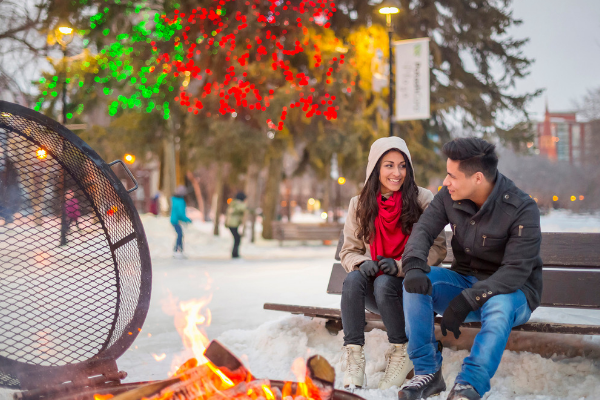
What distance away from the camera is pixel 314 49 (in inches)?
558

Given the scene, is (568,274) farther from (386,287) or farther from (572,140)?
(572,140)

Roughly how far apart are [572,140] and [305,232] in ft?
25.4

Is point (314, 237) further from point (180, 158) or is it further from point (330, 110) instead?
point (180, 158)

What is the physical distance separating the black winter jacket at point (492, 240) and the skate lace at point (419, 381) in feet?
1.56

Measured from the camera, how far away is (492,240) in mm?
2781

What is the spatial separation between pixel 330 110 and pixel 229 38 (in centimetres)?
323

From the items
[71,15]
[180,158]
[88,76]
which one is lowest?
[180,158]

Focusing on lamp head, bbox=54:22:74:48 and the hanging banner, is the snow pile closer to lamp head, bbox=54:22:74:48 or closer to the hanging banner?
the hanging banner

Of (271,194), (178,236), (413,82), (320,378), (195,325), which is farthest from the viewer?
(271,194)

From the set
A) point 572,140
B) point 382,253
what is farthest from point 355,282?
point 572,140

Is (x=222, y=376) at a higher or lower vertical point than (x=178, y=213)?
lower

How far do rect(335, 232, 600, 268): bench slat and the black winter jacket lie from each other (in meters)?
0.75

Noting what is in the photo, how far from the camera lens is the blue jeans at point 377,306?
116 inches

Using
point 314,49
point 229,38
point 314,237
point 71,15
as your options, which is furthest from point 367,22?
point 71,15
